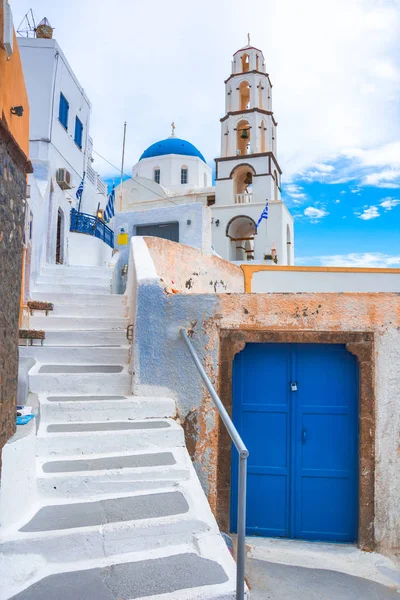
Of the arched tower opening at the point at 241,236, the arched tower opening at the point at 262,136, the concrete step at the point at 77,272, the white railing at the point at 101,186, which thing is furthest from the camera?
the arched tower opening at the point at 241,236

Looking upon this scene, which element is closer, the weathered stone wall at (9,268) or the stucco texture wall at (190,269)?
the weathered stone wall at (9,268)

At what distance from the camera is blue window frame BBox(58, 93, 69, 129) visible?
15.0 m

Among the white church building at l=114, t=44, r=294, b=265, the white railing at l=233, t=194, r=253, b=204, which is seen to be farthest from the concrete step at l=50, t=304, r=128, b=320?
the white railing at l=233, t=194, r=253, b=204

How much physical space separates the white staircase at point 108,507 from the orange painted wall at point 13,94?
2450mm

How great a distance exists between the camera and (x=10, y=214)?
356 centimetres

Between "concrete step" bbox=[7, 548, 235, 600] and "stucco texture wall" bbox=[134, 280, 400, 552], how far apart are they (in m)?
1.83

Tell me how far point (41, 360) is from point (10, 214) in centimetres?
241

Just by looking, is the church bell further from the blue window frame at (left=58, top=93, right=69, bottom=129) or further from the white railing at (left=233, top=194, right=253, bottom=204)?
the blue window frame at (left=58, top=93, right=69, bottom=129)

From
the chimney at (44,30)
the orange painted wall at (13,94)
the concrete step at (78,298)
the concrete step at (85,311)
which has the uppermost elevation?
the chimney at (44,30)

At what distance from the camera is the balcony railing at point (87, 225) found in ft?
49.3

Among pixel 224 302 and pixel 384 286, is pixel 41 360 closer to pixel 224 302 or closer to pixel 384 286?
pixel 224 302

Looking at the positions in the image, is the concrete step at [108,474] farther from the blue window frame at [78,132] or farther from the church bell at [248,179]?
the church bell at [248,179]

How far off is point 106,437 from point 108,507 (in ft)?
2.44

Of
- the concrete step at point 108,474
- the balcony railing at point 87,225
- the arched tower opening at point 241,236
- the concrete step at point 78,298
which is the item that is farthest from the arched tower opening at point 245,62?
the concrete step at point 108,474
